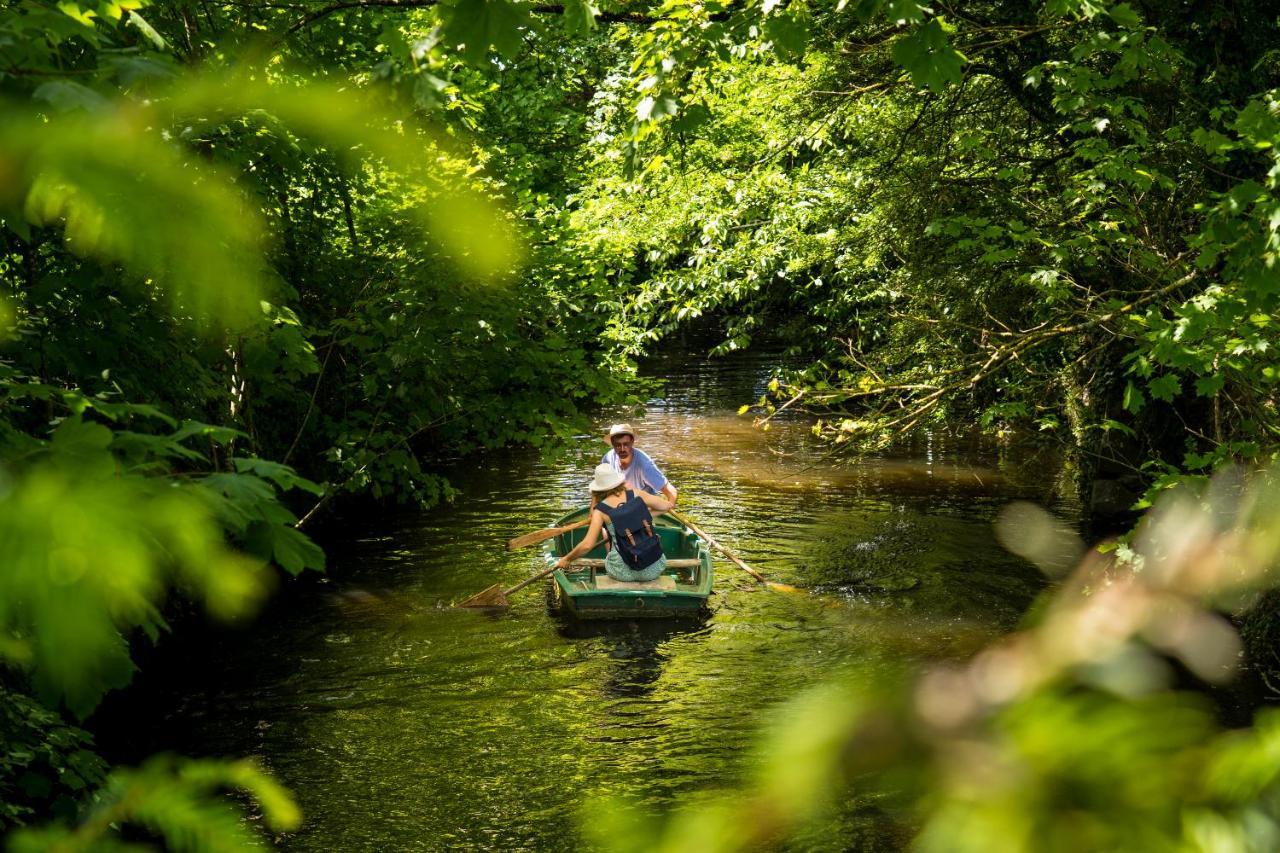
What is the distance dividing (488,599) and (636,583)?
159 cm

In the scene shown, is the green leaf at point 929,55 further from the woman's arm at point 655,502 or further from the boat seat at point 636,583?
the woman's arm at point 655,502

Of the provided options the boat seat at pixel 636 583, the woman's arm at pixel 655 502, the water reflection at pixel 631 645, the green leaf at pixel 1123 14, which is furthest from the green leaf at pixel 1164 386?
the woman's arm at pixel 655 502

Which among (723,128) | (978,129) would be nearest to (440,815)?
(978,129)

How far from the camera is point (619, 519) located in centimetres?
1250

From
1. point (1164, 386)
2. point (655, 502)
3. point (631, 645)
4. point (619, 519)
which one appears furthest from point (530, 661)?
point (1164, 386)

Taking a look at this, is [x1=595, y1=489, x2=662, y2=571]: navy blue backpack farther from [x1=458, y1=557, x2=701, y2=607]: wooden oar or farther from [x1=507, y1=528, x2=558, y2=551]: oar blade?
[x1=507, y1=528, x2=558, y2=551]: oar blade

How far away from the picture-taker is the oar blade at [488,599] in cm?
1296

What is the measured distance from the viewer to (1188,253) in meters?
9.27

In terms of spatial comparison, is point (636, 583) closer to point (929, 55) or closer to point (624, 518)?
point (624, 518)

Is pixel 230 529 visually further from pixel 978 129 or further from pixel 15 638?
pixel 978 129

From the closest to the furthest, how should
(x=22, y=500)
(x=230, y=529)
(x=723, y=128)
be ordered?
(x=22, y=500) < (x=230, y=529) < (x=723, y=128)

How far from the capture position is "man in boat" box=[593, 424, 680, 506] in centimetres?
1331

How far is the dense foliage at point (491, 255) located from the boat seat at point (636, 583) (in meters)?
1.59

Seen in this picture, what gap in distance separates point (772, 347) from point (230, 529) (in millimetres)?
33102
